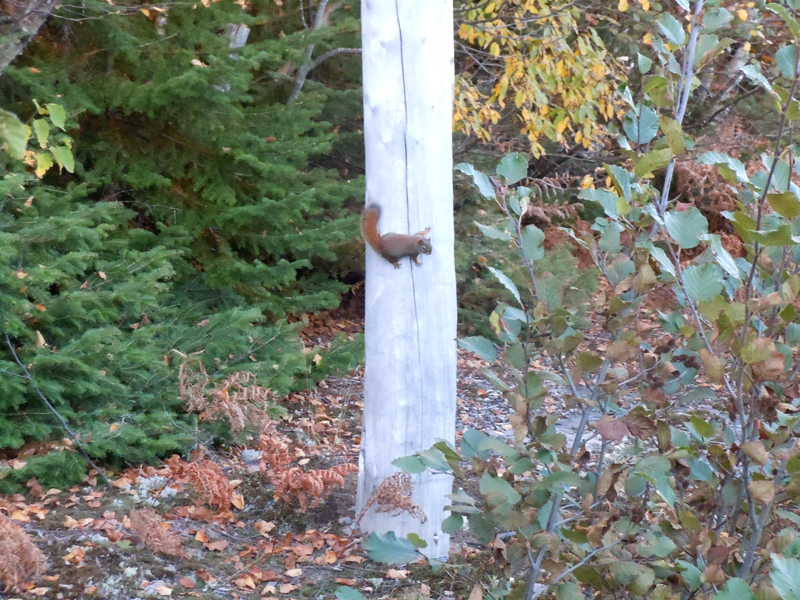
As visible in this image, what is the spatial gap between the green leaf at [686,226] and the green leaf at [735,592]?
691 millimetres

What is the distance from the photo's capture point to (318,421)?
4812 mm

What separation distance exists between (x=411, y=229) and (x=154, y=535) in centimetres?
158

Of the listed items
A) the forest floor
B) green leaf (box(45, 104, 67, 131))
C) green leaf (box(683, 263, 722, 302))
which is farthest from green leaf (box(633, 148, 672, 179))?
green leaf (box(45, 104, 67, 131))

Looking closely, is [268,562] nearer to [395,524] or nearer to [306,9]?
[395,524]

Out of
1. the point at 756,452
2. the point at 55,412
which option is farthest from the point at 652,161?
the point at 55,412

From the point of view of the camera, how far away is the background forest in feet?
5.17

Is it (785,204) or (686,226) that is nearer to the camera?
(785,204)

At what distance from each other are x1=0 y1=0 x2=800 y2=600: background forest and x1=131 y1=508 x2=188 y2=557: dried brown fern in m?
0.01

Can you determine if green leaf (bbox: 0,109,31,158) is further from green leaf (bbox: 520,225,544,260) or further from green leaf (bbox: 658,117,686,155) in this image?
green leaf (bbox: 658,117,686,155)

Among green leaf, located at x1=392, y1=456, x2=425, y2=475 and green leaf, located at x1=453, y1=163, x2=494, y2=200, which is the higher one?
green leaf, located at x1=453, y1=163, x2=494, y2=200

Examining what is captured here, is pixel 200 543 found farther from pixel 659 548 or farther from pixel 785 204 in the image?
pixel 785 204

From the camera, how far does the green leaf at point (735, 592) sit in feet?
4.23

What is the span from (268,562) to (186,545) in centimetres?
37

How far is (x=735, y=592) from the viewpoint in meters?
1.29
